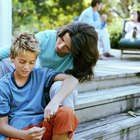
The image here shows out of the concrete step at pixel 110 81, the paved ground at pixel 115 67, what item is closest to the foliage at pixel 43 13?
the paved ground at pixel 115 67

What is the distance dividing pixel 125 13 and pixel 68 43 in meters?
10.9

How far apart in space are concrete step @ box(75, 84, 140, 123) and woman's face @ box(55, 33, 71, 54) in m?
0.73

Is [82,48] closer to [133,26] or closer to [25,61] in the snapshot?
[25,61]

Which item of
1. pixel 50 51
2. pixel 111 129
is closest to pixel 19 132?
pixel 50 51

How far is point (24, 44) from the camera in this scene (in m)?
1.83

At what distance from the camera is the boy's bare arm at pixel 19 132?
5.59 ft

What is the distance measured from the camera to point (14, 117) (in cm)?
185

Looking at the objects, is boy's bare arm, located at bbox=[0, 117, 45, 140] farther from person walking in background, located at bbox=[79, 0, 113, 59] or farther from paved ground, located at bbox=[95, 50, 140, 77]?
person walking in background, located at bbox=[79, 0, 113, 59]

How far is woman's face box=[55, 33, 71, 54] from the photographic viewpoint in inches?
78.0

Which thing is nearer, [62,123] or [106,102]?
[62,123]

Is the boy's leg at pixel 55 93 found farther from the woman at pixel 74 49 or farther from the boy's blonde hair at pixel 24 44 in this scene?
the boy's blonde hair at pixel 24 44

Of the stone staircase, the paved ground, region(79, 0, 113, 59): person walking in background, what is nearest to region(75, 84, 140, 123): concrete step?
the stone staircase

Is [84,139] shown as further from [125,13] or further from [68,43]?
[125,13]

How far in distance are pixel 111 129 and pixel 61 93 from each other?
845mm
